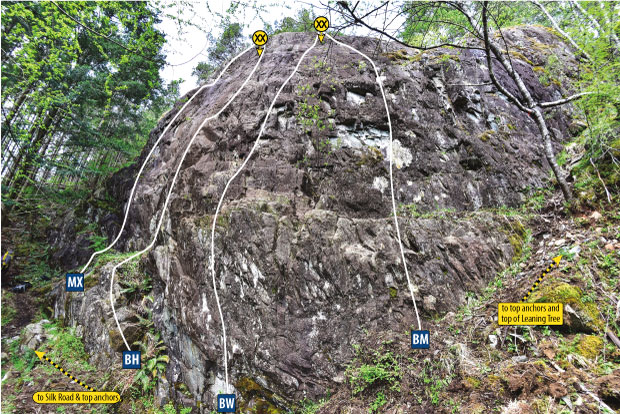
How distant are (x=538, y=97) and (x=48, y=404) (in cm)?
1770

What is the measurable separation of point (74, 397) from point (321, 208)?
7615 mm

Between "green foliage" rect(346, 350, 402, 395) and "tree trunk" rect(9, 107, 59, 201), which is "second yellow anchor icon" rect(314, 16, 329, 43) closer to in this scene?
"green foliage" rect(346, 350, 402, 395)

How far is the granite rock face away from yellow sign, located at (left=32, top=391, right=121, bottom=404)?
3.26 feet

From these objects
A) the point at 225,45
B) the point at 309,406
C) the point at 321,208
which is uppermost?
the point at 225,45

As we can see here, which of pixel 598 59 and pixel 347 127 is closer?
pixel 598 59

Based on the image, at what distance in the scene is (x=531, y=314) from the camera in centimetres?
392

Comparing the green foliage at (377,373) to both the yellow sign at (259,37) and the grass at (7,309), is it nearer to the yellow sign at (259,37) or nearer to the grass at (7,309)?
the yellow sign at (259,37)

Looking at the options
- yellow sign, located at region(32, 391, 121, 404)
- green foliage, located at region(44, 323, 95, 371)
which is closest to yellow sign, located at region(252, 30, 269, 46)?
yellow sign, located at region(32, 391, 121, 404)

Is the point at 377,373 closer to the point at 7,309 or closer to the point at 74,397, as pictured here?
the point at 74,397

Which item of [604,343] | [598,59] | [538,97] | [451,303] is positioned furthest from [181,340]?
[538,97]

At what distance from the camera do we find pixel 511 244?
6125 mm

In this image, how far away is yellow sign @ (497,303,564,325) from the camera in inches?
147

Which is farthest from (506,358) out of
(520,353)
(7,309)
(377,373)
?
(7,309)

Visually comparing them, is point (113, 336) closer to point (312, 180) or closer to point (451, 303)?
point (312, 180)
